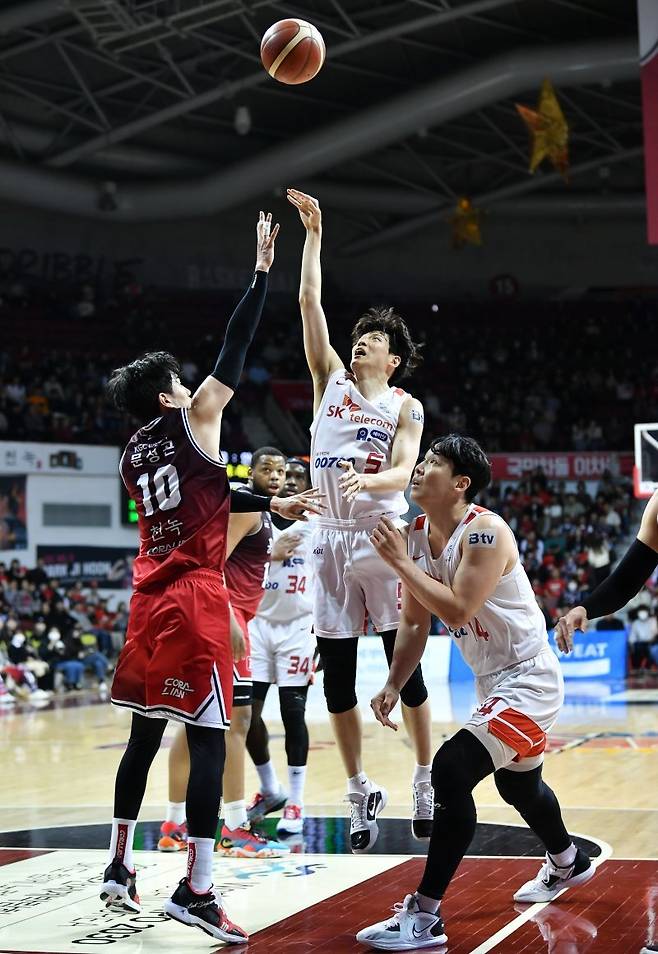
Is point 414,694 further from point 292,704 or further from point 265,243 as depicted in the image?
point 265,243

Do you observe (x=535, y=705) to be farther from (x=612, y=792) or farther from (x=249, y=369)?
(x=249, y=369)

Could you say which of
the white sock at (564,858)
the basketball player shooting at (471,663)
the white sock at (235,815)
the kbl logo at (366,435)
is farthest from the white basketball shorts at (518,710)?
the white sock at (235,815)

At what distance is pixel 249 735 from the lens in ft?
24.8

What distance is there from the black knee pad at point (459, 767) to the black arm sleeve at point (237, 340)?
1.71 meters

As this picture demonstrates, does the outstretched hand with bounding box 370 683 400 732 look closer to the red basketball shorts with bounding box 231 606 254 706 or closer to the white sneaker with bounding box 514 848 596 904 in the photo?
the white sneaker with bounding box 514 848 596 904

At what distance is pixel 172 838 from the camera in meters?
6.66

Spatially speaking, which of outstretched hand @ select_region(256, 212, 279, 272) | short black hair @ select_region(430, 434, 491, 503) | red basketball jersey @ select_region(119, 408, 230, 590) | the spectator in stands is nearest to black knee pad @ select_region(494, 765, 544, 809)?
short black hair @ select_region(430, 434, 491, 503)

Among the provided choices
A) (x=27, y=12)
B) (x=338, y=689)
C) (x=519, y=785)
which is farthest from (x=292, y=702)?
(x=27, y=12)

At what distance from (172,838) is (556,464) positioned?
1983 centimetres

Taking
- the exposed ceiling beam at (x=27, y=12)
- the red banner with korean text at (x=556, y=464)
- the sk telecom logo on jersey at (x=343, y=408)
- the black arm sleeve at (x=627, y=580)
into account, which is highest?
the exposed ceiling beam at (x=27, y=12)

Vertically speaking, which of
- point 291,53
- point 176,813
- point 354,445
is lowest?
point 176,813

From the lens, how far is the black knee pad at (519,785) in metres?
5.01

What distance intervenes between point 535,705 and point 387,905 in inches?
46.6

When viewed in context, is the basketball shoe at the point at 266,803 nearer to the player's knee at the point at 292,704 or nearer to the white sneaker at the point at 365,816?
the player's knee at the point at 292,704
